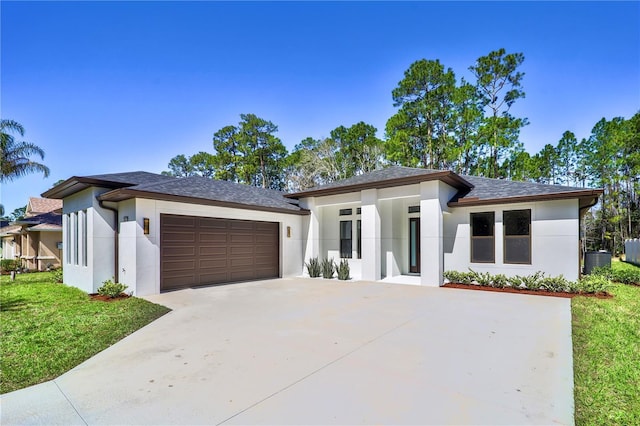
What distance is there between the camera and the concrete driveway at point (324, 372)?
2957 millimetres

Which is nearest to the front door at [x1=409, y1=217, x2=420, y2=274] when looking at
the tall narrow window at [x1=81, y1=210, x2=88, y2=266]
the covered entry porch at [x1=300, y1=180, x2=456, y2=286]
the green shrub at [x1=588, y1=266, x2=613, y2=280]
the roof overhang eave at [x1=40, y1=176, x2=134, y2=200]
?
the covered entry porch at [x1=300, y1=180, x2=456, y2=286]

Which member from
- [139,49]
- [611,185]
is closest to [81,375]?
[139,49]

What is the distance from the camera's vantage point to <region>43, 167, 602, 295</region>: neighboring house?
31.7 feet

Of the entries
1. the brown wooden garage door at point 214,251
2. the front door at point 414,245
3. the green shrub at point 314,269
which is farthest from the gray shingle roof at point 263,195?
the green shrub at point 314,269

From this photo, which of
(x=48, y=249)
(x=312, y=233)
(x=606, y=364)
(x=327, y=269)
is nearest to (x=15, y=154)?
(x=48, y=249)

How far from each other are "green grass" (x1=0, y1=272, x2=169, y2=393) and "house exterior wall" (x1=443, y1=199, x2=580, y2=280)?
9.94 meters

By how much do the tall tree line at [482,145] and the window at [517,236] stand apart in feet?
46.8

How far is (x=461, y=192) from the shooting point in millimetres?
12523

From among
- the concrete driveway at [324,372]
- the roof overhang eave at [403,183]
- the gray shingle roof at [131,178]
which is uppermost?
the gray shingle roof at [131,178]

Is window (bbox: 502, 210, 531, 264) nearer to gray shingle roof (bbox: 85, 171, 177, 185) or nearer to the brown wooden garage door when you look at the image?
the brown wooden garage door

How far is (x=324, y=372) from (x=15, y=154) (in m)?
22.5

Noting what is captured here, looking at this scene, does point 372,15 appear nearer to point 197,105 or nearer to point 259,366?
point 197,105

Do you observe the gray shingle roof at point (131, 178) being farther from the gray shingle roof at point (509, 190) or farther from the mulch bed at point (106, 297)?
the gray shingle roof at point (509, 190)

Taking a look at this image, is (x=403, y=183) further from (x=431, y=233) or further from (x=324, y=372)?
(x=324, y=372)
